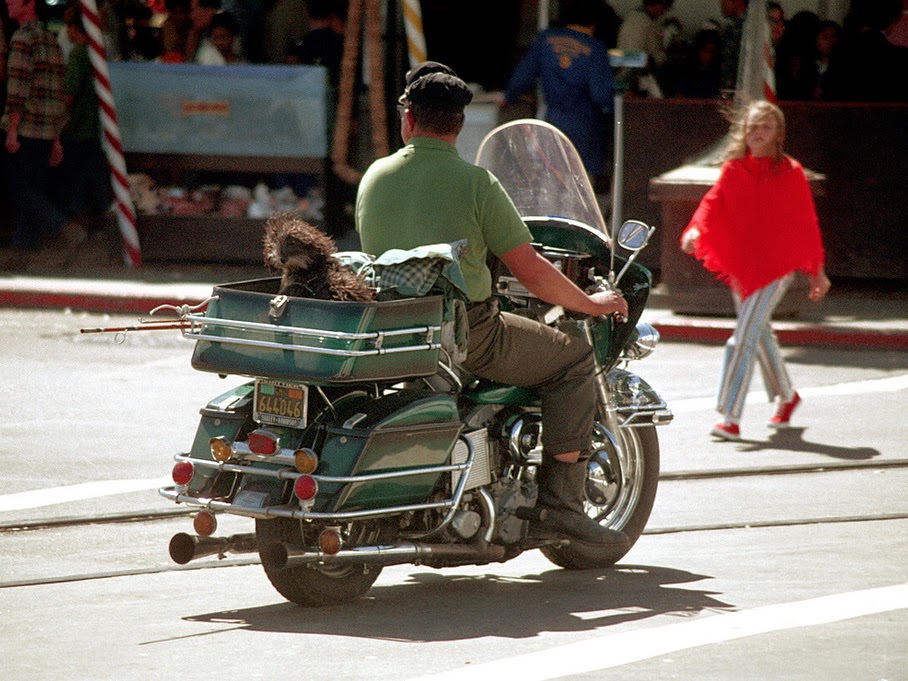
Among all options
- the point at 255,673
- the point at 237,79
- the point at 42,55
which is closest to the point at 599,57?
the point at 237,79

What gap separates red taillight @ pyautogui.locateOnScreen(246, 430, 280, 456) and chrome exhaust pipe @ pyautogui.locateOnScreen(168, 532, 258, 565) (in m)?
0.31

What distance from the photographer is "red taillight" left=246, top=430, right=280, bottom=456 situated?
573 centimetres

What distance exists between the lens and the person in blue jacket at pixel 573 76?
1494 centimetres

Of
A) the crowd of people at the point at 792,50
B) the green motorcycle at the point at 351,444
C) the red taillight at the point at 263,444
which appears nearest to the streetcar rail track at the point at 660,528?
the green motorcycle at the point at 351,444

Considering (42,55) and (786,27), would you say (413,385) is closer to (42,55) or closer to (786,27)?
(42,55)

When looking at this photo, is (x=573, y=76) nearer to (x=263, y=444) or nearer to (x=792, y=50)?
(x=792, y=50)

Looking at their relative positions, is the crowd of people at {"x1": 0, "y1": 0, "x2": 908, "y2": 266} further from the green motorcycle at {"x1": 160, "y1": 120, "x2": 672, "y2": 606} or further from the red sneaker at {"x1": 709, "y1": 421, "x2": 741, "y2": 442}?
the green motorcycle at {"x1": 160, "y1": 120, "x2": 672, "y2": 606}

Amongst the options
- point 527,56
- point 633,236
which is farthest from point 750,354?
point 527,56

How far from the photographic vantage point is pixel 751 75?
47.1 feet

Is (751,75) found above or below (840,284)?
above

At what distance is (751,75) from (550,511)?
8725 millimetres

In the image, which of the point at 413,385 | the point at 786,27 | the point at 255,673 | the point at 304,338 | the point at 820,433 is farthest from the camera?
the point at 786,27

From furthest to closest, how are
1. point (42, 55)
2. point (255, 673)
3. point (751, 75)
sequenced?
point (42, 55) → point (751, 75) → point (255, 673)

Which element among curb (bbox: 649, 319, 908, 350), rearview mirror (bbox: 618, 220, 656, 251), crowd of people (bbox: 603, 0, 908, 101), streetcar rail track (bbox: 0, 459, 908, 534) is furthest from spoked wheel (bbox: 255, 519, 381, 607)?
crowd of people (bbox: 603, 0, 908, 101)
